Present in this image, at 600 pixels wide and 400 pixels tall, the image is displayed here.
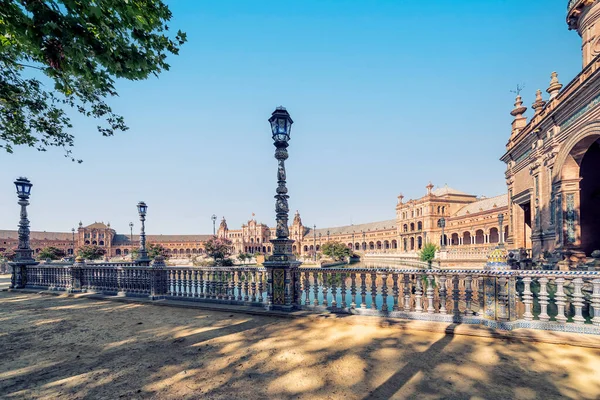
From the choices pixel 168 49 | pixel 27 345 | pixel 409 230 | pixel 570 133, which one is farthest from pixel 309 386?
pixel 409 230

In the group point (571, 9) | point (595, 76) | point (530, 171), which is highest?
point (571, 9)

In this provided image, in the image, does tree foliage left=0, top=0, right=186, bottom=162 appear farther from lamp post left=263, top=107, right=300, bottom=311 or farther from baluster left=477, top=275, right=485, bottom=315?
baluster left=477, top=275, right=485, bottom=315

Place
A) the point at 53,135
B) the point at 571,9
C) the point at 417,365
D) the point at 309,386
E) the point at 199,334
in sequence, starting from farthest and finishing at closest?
the point at 571,9 → the point at 53,135 → the point at 199,334 → the point at 417,365 → the point at 309,386

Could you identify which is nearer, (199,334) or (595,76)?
(199,334)

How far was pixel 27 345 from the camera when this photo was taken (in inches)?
182

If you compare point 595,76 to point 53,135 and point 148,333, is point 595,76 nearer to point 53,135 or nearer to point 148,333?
point 148,333

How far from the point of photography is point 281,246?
6.50 m

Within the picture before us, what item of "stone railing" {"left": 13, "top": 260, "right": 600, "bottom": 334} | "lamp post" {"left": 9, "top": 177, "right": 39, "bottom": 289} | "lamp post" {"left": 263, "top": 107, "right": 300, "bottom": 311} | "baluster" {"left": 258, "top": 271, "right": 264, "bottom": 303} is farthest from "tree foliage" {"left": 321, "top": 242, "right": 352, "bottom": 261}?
"lamp post" {"left": 263, "top": 107, "right": 300, "bottom": 311}

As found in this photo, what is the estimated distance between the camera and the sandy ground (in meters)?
3.02

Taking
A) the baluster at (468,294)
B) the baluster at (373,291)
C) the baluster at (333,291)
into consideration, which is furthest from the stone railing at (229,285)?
the baluster at (468,294)

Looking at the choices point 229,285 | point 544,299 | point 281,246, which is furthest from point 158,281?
point 544,299

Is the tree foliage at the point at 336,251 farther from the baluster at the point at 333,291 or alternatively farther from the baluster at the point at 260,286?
the baluster at the point at 333,291

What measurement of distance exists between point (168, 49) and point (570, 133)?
52.9ft

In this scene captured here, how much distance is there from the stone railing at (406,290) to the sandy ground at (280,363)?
568 millimetres
